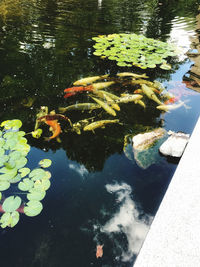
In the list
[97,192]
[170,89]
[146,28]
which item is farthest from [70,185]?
Result: [146,28]

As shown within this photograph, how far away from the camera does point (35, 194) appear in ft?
5.71

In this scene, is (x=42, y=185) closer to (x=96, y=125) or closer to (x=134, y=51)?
(x=96, y=125)

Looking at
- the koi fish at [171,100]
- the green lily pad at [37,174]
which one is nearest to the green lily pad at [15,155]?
the green lily pad at [37,174]

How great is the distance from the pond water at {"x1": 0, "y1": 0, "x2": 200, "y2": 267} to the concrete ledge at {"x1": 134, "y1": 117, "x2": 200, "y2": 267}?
0.28 m

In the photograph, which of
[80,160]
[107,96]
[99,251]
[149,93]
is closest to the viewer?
[99,251]

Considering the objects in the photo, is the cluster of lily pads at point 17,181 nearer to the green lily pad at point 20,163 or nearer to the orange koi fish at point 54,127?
the green lily pad at point 20,163

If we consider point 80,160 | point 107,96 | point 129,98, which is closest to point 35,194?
point 80,160

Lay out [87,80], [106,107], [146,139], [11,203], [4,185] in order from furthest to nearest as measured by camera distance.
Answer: [87,80]
[106,107]
[146,139]
[4,185]
[11,203]

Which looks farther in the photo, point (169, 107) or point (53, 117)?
point (169, 107)

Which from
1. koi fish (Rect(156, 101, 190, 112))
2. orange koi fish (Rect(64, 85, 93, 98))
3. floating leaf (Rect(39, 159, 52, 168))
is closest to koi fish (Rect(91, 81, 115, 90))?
orange koi fish (Rect(64, 85, 93, 98))

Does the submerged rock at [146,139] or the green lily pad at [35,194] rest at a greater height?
the submerged rock at [146,139]

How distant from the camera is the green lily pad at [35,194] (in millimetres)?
1723

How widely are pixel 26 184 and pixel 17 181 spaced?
0.37ft

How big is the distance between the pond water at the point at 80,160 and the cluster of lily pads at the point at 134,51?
0.16m
